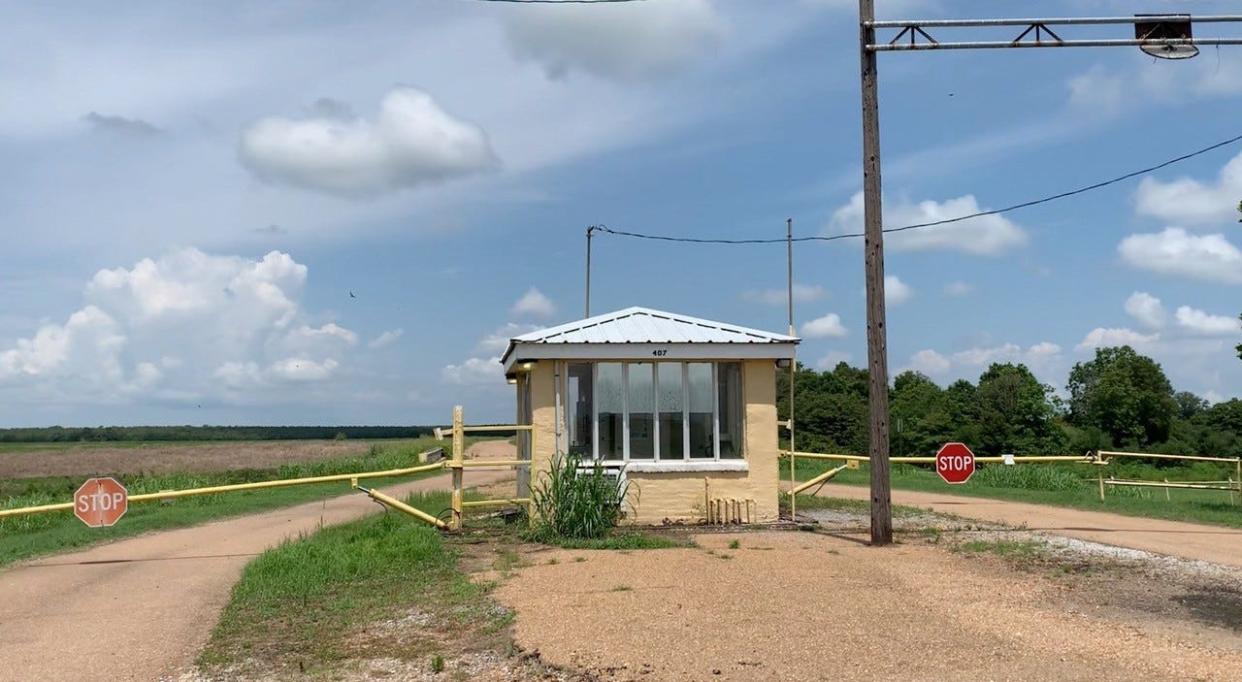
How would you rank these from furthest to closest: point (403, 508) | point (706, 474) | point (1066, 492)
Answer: point (1066, 492)
point (706, 474)
point (403, 508)

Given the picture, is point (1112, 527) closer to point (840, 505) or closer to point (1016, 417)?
point (840, 505)

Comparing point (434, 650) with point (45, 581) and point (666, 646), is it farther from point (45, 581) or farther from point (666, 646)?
point (45, 581)

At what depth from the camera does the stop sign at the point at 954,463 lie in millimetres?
14383

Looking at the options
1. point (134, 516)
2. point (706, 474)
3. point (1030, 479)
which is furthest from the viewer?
point (1030, 479)

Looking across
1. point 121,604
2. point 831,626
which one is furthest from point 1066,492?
point 121,604

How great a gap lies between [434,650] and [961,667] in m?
3.57

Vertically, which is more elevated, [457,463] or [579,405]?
[579,405]

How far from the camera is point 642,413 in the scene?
15.0 metres

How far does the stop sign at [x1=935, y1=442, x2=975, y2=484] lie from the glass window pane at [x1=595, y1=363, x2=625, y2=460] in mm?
4385

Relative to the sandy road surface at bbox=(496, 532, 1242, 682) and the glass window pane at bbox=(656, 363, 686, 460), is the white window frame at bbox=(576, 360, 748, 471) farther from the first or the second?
the sandy road surface at bbox=(496, 532, 1242, 682)

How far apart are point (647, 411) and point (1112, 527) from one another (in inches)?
267

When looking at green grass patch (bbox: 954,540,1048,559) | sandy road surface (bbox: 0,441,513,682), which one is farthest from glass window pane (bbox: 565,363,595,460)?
green grass patch (bbox: 954,540,1048,559)

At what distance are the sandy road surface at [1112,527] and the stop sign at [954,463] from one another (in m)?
1.33

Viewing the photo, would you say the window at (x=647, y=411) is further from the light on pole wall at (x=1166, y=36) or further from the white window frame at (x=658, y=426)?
the light on pole wall at (x=1166, y=36)
